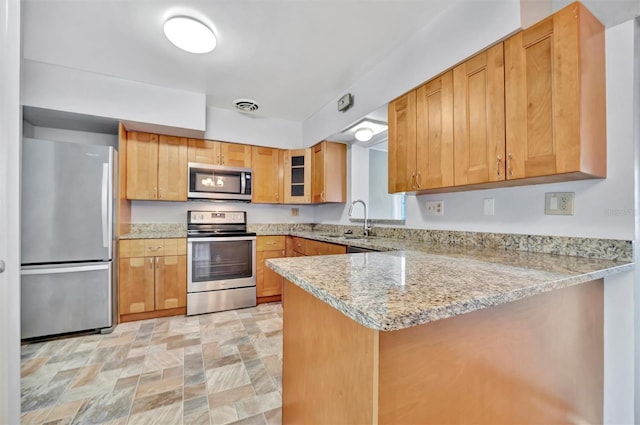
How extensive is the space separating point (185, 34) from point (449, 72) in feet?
5.95

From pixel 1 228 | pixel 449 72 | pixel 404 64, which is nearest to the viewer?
pixel 1 228

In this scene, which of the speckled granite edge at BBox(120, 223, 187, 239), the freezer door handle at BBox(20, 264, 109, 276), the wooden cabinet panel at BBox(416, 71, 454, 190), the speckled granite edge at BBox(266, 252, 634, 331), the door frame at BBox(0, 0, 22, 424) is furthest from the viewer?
the speckled granite edge at BBox(120, 223, 187, 239)

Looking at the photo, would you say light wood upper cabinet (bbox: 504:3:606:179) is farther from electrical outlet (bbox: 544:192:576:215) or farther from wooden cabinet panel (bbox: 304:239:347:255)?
wooden cabinet panel (bbox: 304:239:347:255)

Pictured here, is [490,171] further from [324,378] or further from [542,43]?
[324,378]

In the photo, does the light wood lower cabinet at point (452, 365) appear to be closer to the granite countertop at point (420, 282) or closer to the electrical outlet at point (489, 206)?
the granite countertop at point (420, 282)

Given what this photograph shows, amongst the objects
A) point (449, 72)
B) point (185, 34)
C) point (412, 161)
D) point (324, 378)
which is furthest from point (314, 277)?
point (185, 34)

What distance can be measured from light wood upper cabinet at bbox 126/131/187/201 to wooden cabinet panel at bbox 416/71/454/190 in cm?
261

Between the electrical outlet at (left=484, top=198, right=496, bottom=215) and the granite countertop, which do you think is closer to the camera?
the granite countertop

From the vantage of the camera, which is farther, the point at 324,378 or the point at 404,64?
the point at 404,64

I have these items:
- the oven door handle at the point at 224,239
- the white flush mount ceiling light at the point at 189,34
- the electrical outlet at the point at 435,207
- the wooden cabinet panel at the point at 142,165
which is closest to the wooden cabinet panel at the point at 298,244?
the oven door handle at the point at 224,239

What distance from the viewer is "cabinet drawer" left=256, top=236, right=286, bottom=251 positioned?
3.35 meters

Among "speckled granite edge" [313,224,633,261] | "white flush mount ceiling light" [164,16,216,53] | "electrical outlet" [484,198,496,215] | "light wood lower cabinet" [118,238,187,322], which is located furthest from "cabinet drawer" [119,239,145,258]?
"electrical outlet" [484,198,496,215]

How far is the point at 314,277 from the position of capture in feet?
2.72

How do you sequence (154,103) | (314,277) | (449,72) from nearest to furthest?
(314,277)
(449,72)
(154,103)
